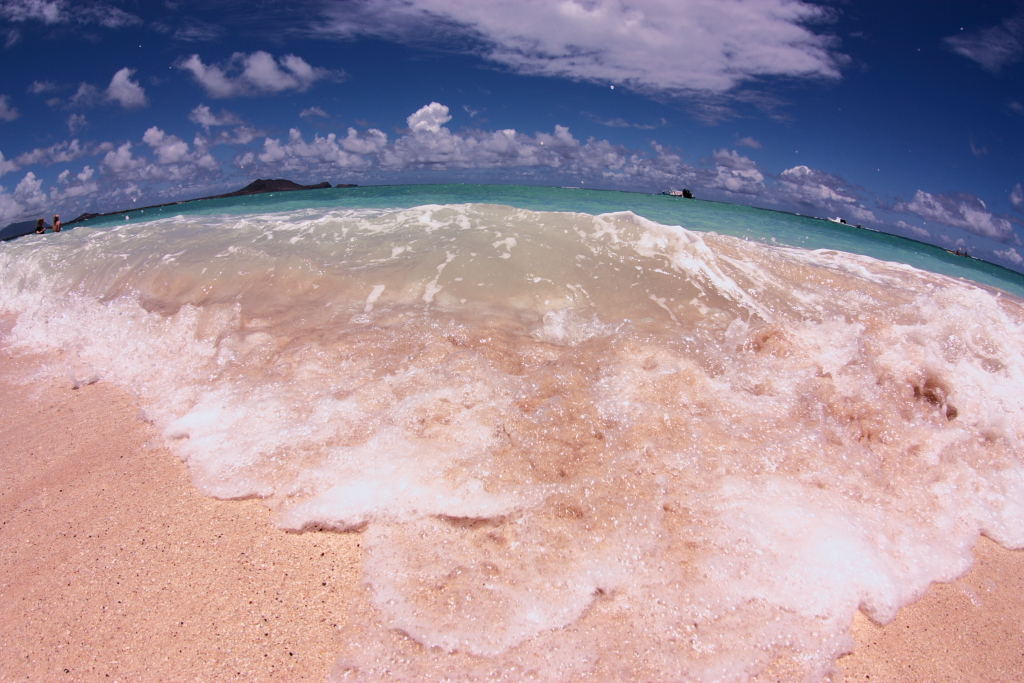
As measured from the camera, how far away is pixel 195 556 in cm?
238

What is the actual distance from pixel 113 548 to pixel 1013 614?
4753 mm

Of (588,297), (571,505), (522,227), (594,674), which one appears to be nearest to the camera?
(594,674)

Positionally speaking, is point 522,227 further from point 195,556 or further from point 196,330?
point 195,556

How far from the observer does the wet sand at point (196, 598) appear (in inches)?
76.4

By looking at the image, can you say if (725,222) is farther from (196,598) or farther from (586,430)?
(196,598)

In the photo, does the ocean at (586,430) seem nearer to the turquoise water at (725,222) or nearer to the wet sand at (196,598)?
the wet sand at (196,598)

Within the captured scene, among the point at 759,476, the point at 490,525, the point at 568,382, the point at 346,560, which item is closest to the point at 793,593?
the point at 759,476

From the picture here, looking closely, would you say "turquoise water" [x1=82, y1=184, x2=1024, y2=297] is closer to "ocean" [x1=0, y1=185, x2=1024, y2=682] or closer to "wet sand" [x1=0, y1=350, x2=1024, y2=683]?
"ocean" [x1=0, y1=185, x2=1024, y2=682]

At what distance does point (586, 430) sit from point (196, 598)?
238 cm

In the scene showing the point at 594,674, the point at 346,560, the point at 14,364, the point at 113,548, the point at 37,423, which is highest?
the point at 594,674

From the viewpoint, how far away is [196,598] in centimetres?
216

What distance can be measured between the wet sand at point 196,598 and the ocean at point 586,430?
14 centimetres

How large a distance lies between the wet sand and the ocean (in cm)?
14

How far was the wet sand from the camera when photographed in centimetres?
194
